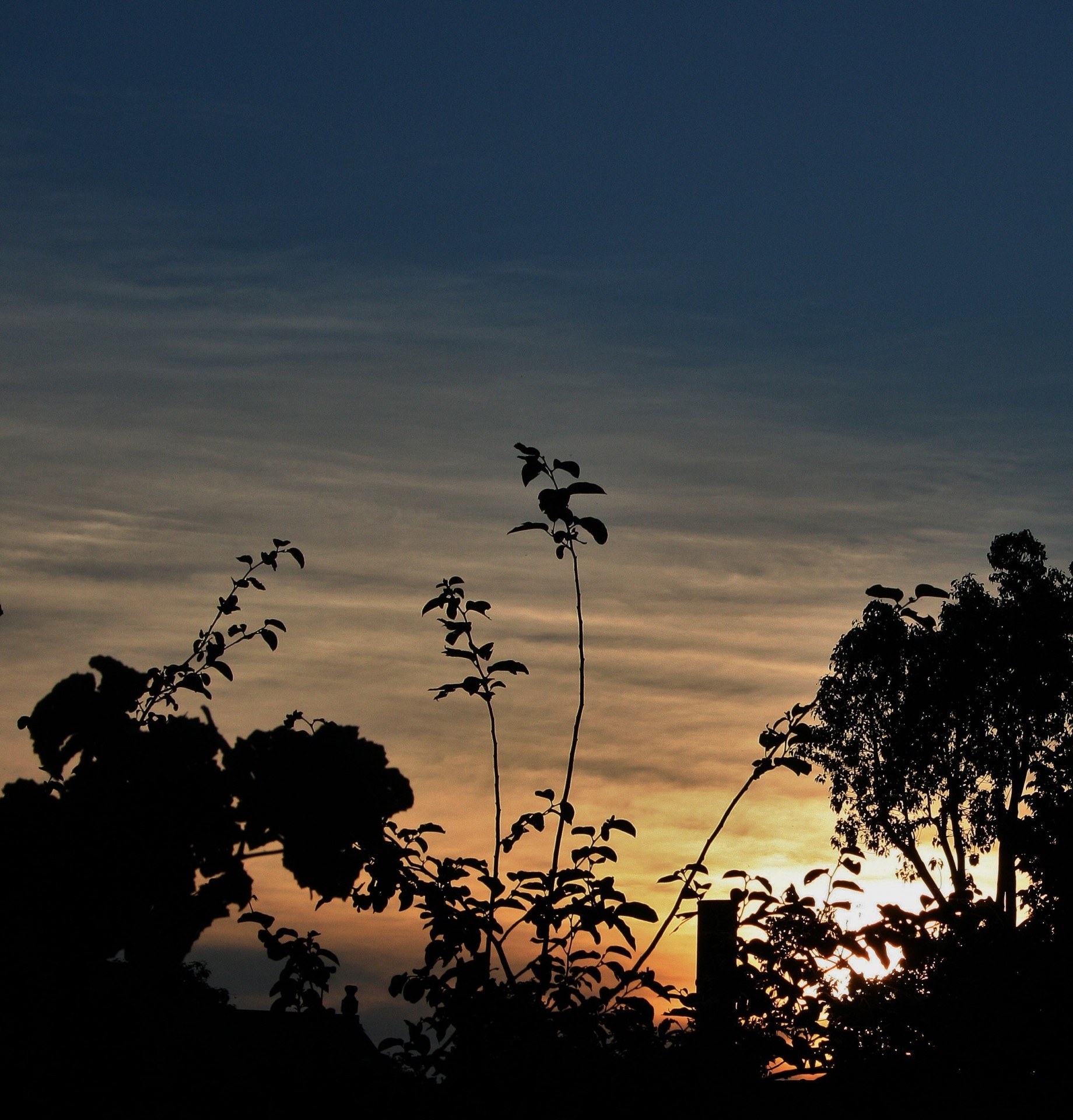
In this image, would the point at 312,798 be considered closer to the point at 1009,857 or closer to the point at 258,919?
the point at 258,919

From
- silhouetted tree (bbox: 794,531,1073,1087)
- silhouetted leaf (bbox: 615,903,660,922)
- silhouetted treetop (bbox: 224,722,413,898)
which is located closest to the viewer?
silhouetted treetop (bbox: 224,722,413,898)

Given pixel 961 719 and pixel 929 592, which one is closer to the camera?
pixel 929 592

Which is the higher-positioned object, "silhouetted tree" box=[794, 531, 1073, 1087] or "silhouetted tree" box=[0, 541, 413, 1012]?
"silhouetted tree" box=[794, 531, 1073, 1087]

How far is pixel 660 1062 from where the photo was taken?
520cm

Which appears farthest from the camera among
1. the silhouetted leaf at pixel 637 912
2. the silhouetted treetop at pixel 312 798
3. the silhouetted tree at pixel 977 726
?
the silhouetted tree at pixel 977 726

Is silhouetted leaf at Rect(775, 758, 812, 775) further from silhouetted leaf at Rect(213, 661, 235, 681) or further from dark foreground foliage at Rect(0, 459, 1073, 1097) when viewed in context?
silhouetted leaf at Rect(213, 661, 235, 681)

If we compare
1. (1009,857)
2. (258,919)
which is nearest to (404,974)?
(258,919)

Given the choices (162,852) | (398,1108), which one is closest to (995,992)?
(398,1108)

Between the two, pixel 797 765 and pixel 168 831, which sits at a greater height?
pixel 797 765

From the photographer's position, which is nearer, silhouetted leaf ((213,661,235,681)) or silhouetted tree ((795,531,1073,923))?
silhouetted leaf ((213,661,235,681))

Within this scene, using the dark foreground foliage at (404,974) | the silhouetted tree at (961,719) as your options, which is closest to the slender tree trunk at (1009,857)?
the silhouetted tree at (961,719)

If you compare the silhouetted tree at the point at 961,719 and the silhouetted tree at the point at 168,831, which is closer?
the silhouetted tree at the point at 168,831

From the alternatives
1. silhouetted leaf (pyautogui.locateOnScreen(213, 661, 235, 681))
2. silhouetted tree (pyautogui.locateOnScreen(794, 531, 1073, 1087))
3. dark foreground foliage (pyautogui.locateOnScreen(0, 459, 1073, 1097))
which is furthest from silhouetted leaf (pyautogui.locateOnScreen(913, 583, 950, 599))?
silhouetted tree (pyautogui.locateOnScreen(794, 531, 1073, 1087))

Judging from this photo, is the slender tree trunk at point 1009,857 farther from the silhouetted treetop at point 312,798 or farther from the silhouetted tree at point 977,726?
the silhouetted treetop at point 312,798
